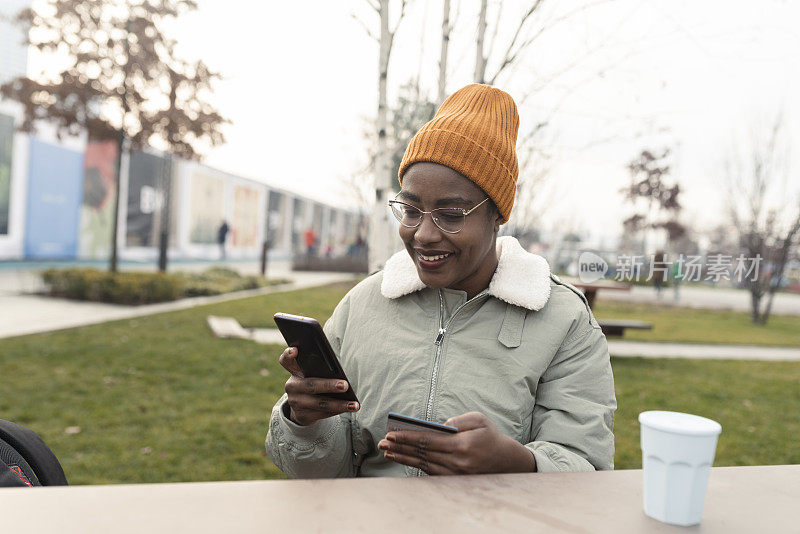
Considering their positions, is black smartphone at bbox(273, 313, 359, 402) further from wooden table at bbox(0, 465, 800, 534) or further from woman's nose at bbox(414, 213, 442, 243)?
woman's nose at bbox(414, 213, 442, 243)

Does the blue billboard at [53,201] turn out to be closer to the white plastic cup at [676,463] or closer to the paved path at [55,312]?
the paved path at [55,312]

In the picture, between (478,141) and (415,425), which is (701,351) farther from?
(415,425)

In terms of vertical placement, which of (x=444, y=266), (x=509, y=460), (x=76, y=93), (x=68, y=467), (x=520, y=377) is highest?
(x=76, y=93)

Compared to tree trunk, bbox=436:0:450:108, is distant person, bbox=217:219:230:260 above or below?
below

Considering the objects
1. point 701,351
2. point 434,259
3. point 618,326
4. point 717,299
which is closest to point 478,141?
point 434,259

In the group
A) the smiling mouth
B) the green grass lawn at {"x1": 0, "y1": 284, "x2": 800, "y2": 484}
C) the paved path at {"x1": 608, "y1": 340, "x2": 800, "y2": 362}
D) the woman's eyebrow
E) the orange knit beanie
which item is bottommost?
the green grass lawn at {"x1": 0, "y1": 284, "x2": 800, "y2": 484}

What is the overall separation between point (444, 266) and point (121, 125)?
32.5ft

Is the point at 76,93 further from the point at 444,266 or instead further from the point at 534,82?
the point at 444,266

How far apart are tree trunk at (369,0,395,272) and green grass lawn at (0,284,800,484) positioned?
141 cm

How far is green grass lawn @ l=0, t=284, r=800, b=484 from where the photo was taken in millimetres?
3674

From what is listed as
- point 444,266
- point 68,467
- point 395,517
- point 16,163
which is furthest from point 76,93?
point 395,517

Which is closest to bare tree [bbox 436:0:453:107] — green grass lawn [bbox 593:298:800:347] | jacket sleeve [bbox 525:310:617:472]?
jacket sleeve [bbox 525:310:617:472]

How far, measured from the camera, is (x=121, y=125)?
1009 centimetres

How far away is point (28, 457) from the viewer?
1271 mm
